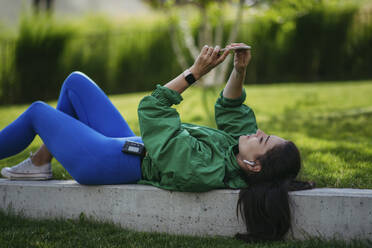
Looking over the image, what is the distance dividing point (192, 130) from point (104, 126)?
2.72ft

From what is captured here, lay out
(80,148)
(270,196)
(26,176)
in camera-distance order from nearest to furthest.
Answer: (270,196), (80,148), (26,176)

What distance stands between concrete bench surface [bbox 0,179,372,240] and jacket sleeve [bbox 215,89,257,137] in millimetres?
599

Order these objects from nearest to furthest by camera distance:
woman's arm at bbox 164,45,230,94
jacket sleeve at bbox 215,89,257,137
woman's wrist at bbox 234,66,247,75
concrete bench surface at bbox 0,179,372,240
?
1. concrete bench surface at bbox 0,179,372,240
2. woman's arm at bbox 164,45,230,94
3. woman's wrist at bbox 234,66,247,75
4. jacket sleeve at bbox 215,89,257,137

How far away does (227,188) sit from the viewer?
2.77 m

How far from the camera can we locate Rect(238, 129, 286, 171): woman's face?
2.67 meters

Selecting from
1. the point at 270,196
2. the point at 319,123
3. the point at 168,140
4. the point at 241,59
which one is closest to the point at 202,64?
the point at 241,59

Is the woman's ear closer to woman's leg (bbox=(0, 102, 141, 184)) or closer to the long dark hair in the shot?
the long dark hair

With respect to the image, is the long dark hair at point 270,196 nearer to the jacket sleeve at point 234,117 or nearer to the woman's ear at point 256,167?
the woman's ear at point 256,167

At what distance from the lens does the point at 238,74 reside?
302cm

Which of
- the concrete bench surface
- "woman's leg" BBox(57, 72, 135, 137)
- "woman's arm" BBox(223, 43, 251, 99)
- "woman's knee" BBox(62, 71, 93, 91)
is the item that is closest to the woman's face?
the concrete bench surface

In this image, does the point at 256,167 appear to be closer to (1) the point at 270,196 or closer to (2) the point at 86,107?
(1) the point at 270,196

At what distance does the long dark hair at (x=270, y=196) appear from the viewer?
8.27 feet

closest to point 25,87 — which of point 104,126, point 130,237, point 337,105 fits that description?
point 337,105

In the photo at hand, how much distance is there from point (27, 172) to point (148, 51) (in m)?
9.81
